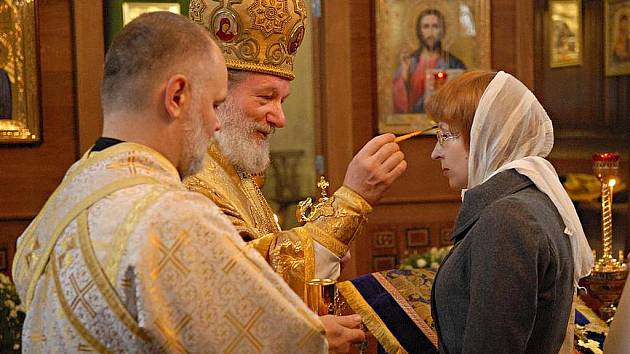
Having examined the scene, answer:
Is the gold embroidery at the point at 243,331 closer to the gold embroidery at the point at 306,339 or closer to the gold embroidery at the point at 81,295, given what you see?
the gold embroidery at the point at 306,339

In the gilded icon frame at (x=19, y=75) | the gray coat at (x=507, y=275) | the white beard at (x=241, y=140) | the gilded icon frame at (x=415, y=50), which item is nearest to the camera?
the gray coat at (x=507, y=275)

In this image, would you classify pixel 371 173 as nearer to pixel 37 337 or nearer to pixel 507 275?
pixel 507 275

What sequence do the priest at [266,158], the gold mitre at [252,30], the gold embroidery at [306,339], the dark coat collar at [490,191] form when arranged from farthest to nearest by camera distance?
the gold mitre at [252,30] → the priest at [266,158] → the dark coat collar at [490,191] → the gold embroidery at [306,339]

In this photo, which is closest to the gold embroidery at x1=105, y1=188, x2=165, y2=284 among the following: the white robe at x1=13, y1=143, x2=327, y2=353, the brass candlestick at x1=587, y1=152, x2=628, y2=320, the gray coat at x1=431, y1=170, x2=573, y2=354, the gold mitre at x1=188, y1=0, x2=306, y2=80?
the white robe at x1=13, y1=143, x2=327, y2=353

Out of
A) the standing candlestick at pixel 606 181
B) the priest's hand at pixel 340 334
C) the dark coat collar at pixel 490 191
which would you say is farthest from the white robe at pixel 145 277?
the standing candlestick at pixel 606 181

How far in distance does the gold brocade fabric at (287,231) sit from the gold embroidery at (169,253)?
2.59 ft

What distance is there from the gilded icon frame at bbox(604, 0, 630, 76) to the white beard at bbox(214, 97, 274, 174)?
16.3 ft

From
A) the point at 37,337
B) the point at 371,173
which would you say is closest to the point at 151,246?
the point at 37,337

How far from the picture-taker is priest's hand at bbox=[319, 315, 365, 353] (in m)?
1.79

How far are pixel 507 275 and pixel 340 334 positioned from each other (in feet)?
1.48

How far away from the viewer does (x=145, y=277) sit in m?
1.37

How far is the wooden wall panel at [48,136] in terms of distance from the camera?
17.4 feet

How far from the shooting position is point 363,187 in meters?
2.30

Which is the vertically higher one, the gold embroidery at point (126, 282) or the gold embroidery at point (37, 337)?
the gold embroidery at point (126, 282)
